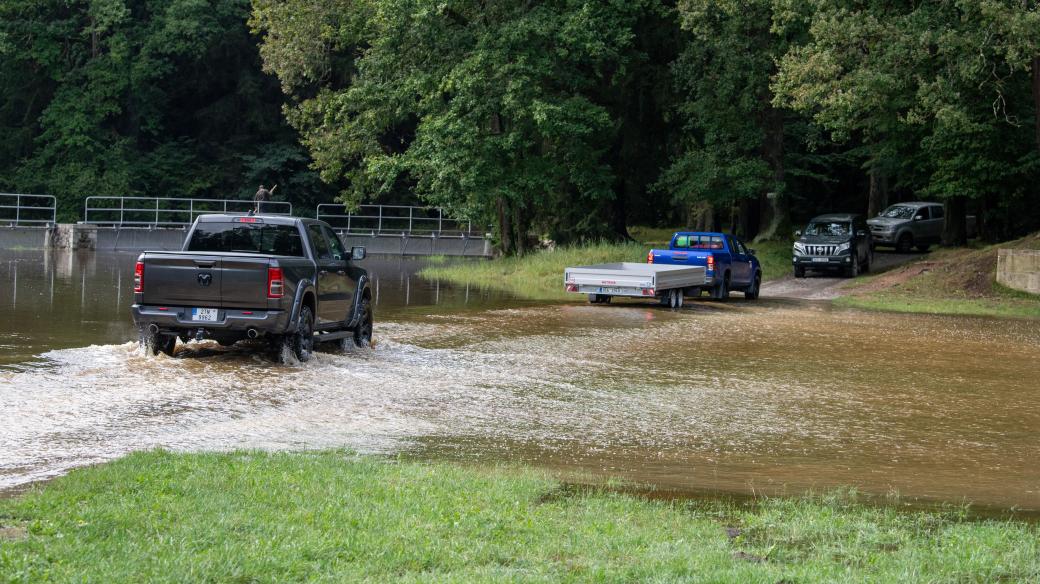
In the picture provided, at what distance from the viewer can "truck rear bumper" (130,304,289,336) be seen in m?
15.7

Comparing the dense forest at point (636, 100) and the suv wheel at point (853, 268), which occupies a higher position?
the dense forest at point (636, 100)

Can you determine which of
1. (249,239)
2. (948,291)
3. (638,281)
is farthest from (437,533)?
(948,291)

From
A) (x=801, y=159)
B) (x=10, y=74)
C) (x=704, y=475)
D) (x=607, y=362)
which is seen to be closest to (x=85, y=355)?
(x=607, y=362)

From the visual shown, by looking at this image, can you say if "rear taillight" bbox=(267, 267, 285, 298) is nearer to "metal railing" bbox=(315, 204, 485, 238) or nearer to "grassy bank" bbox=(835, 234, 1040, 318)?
"grassy bank" bbox=(835, 234, 1040, 318)

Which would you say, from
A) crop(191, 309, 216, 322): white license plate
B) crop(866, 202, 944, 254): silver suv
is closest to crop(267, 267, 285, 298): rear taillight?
crop(191, 309, 216, 322): white license plate

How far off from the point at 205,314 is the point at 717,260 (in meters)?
17.0

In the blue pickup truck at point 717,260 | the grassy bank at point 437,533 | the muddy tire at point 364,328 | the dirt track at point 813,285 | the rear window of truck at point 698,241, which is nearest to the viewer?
the grassy bank at point 437,533

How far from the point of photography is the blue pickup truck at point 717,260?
30.2m

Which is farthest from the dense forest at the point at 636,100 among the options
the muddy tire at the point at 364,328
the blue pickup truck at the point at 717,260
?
the muddy tire at the point at 364,328

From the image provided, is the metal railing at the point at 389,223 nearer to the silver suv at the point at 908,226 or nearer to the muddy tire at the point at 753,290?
the silver suv at the point at 908,226

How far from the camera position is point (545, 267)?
1543 inches

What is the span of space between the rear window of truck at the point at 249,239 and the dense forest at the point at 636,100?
19.1m

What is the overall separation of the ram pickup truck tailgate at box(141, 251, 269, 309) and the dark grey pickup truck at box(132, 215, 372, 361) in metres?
0.01

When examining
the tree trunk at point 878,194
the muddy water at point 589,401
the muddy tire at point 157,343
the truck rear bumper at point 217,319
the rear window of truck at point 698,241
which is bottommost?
the muddy water at point 589,401
